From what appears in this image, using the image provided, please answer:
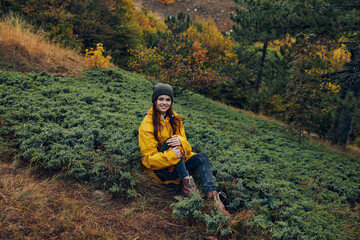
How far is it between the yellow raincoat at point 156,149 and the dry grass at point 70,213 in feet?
1.42

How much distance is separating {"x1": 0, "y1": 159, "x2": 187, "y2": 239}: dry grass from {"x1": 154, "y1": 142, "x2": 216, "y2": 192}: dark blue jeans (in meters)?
0.34

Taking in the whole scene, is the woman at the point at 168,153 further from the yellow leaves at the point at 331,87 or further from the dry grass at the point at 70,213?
the yellow leaves at the point at 331,87

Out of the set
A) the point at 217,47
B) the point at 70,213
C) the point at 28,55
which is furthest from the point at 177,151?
the point at 217,47

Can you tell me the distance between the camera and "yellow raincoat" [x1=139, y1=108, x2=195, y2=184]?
3.32 meters

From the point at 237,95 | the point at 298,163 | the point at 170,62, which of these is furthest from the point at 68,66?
the point at 237,95

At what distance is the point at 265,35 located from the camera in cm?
870

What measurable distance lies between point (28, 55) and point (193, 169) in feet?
24.0

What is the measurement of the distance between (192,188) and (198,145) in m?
1.40

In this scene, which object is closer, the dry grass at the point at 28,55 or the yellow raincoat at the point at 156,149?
the yellow raincoat at the point at 156,149

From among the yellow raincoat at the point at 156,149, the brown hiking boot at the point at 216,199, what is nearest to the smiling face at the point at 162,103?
the yellow raincoat at the point at 156,149

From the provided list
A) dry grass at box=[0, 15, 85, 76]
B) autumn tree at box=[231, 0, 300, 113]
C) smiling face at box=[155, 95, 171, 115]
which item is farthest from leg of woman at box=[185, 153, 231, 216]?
autumn tree at box=[231, 0, 300, 113]

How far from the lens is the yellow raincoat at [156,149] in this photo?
3.32 metres

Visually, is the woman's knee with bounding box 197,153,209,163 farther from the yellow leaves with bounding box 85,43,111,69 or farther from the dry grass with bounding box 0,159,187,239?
the yellow leaves with bounding box 85,43,111,69

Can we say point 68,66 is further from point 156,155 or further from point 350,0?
point 350,0
